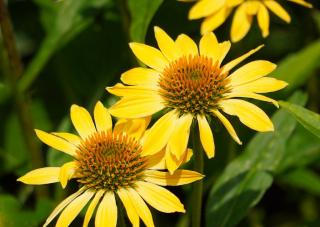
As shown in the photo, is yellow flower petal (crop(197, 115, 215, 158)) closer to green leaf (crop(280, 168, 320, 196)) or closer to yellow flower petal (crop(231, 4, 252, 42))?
yellow flower petal (crop(231, 4, 252, 42))

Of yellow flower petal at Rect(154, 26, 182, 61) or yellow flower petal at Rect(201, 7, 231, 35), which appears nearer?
yellow flower petal at Rect(154, 26, 182, 61)

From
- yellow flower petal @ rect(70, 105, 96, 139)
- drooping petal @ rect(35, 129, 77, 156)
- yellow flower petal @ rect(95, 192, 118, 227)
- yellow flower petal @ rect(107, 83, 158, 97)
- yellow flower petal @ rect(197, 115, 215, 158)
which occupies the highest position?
yellow flower petal @ rect(107, 83, 158, 97)

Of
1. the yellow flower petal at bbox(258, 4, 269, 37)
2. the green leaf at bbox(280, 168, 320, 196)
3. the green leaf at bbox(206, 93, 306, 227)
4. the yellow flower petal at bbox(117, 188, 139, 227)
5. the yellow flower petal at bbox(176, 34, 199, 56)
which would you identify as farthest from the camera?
the green leaf at bbox(280, 168, 320, 196)

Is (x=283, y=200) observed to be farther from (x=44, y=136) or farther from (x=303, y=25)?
(x=44, y=136)

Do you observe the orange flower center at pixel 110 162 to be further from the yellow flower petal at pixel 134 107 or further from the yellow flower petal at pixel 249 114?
the yellow flower petal at pixel 249 114

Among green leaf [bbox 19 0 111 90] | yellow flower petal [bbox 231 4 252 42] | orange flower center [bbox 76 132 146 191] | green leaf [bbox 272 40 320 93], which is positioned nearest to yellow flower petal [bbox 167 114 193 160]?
orange flower center [bbox 76 132 146 191]

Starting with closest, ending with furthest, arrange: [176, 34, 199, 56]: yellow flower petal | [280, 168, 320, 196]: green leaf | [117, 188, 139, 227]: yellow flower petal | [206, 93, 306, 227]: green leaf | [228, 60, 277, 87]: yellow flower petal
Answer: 1. [117, 188, 139, 227]: yellow flower petal
2. [228, 60, 277, 87]: yellow flower petal
3. [176, 34, 199, 56]: yellow flower petal
4. [206, 93, 306, 227]: green leaf
5. [280, 168, 320, 196]: green leaf

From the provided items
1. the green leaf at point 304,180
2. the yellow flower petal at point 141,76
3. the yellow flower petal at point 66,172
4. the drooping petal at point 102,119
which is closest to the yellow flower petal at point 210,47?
the yellow flower petal at point 141,76
